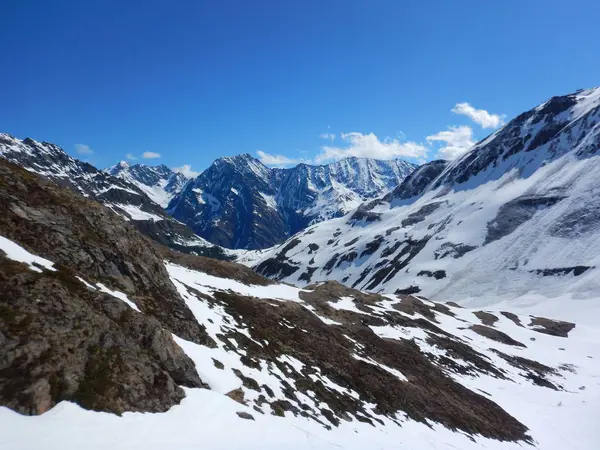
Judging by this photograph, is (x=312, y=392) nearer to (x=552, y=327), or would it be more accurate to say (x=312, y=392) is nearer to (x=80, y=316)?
(x=80, y=316)

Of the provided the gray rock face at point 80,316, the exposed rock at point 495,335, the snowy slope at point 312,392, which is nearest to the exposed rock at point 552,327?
the snowy slope at point 312,392

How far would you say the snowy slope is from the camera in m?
14.4

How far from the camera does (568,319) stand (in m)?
110

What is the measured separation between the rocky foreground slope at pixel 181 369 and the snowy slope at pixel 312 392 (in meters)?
0.11

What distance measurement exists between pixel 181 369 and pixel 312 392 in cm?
991

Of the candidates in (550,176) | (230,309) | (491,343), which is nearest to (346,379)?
(230,309)

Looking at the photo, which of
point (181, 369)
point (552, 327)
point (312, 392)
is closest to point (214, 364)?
point (181, 369)

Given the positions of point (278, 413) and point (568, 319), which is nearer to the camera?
point (278, 413)

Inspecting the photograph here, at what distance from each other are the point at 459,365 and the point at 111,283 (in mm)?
47585

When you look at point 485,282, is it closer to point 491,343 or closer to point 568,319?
point 568,319

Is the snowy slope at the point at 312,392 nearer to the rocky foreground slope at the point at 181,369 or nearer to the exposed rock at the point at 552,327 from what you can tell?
the rocky foreground slope at the point at 181,369

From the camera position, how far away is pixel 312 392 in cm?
2608

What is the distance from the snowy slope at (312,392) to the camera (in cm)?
1435

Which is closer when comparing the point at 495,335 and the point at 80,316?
the point at 80,316
